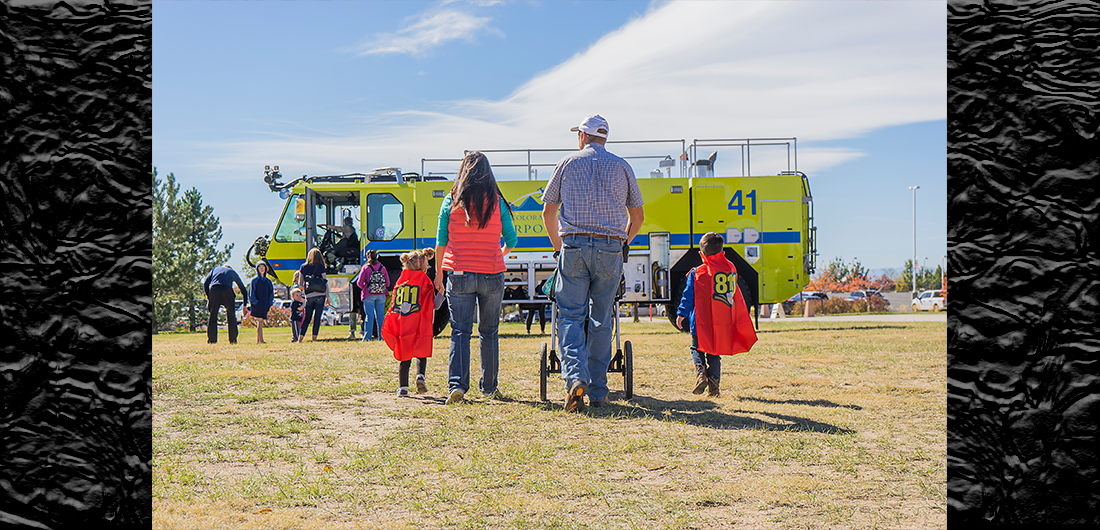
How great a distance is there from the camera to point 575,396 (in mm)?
4988

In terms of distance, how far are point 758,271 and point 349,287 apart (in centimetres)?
769

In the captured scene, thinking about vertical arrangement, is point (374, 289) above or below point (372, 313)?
above

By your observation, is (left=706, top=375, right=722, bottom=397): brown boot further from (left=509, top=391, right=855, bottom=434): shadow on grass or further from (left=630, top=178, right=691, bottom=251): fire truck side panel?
(left=630, top=178, right=691, bottom=251): fire truck side panel

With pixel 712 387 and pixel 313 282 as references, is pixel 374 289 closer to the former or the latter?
pixel 313 282

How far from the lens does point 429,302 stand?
6.18 meters

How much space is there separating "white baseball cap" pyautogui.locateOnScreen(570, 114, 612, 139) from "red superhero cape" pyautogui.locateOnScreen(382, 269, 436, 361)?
1785 mm

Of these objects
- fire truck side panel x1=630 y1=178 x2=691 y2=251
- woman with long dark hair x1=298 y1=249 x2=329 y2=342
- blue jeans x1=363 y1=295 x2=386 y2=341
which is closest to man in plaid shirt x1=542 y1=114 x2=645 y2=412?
blue jeans x1=363 y1=295 x2=386 y2=341

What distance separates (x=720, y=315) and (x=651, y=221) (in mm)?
9433

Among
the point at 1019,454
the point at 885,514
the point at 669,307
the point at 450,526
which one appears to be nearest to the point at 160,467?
the point at 450,526

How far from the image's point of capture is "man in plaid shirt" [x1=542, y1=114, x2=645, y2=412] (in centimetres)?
514

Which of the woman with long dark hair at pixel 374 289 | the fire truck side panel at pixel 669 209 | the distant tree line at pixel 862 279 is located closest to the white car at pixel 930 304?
the distant tree line at pixel 862 279

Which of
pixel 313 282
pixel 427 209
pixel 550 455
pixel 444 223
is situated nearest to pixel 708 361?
pixel 444 223

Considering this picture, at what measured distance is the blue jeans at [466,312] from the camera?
5.57m

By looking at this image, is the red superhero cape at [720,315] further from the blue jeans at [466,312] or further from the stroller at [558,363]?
the blue jeans at [466,312]
